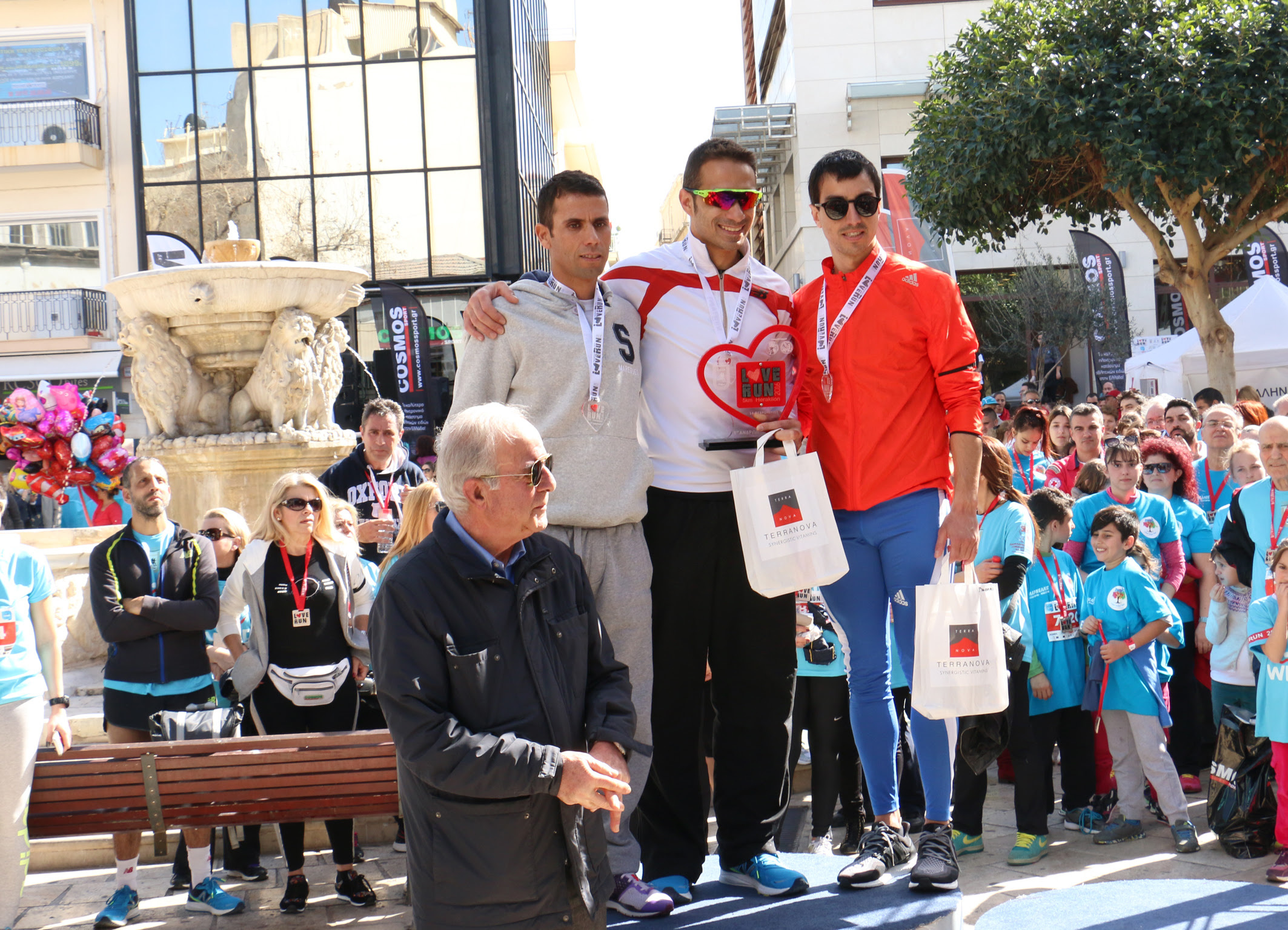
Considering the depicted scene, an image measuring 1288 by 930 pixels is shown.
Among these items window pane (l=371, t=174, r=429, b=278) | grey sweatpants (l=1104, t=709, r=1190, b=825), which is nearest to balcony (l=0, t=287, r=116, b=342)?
window pane (l=371, t=174, r=429, b=278)

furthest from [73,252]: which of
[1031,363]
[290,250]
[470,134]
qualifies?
[1031,363]

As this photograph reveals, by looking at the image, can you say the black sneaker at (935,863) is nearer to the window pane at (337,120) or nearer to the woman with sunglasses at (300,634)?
the woman with sunglasses at (300,634)

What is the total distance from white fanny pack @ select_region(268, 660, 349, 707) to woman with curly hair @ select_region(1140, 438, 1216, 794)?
4518 millimetres

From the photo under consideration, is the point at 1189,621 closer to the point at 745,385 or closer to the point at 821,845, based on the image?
the point at 821,845

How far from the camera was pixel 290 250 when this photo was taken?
23406 mm

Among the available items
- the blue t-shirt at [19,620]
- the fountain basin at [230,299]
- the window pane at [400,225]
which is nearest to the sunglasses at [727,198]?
the blue t-shirt at [19,620]

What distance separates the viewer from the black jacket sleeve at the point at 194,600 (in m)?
5.09

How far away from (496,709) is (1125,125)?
39.4 feet

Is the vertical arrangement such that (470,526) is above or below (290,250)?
below

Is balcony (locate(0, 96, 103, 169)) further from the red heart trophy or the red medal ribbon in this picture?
the red heart trophy

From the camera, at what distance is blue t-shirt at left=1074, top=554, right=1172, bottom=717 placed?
565cm

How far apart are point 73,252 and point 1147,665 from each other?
25.7 meters

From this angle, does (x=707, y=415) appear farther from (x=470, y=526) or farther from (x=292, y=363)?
(x=292, y=363)

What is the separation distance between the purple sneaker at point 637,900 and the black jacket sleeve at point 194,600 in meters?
2.61
